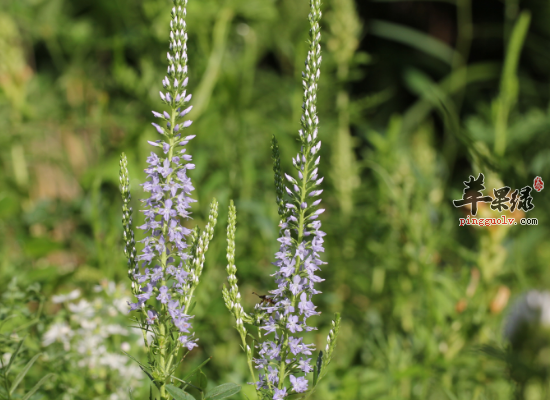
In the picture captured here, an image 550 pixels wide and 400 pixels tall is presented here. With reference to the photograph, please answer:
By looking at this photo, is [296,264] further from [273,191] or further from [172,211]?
[273,191]

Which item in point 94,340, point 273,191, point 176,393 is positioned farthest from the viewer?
point 273,191

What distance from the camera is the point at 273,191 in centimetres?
205

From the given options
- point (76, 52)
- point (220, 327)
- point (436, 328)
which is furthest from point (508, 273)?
point (76, 52)

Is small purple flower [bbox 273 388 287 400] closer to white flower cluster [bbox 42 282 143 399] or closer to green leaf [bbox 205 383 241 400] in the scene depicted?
green leaf [bbox 205 383 241 400]

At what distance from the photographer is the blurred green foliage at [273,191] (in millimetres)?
1456

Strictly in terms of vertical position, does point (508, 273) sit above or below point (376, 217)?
below

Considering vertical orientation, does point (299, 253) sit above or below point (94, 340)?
above

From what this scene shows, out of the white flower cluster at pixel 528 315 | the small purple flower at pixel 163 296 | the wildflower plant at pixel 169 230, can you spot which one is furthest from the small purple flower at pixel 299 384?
the white flower cluster at pixel 528 315

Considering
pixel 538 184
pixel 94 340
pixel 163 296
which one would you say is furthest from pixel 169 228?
Result: pixel 538 184

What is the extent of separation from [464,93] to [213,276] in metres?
2.25

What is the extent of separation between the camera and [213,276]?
1.74 m

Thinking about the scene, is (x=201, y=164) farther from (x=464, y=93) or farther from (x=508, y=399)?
(x=464, y=93)

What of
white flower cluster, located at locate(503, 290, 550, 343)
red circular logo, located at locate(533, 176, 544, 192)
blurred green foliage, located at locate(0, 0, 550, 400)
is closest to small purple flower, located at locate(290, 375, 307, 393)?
blurred green foliage, located at locate(0, 0, 550, 400)

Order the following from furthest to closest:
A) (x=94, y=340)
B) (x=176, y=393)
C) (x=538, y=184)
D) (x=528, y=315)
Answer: (x=538, y=184)
(x=528, y=315)
(x=94, y=340)
(x=176, y=393)
